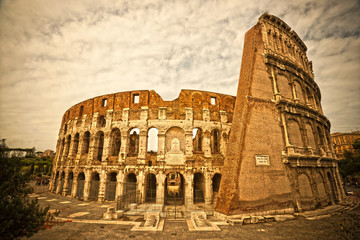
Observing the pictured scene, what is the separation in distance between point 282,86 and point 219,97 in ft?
19.4

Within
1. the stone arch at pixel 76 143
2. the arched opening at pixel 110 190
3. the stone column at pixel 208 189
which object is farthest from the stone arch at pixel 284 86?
the stone arch at pixel 76 143

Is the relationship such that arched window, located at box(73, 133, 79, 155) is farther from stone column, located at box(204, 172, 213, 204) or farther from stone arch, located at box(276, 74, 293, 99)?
stone arch, located at box(276, 74, 293, 99)

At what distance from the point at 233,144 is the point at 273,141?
11.2 feet

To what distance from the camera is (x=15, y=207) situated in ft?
16.0

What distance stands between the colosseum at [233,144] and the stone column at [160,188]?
85 millimetres

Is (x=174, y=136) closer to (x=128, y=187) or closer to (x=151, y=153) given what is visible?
(x=151, y=153)

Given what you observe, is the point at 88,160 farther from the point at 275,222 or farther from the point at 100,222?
the point at 275,222

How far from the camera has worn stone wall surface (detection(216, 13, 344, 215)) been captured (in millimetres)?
10641

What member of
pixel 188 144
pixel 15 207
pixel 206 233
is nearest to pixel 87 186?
pixel 188 144

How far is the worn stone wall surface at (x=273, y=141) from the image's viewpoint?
10.6 metres

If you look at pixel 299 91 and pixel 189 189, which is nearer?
pixel 189 189

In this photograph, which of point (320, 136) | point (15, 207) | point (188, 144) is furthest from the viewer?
point (320, 136)

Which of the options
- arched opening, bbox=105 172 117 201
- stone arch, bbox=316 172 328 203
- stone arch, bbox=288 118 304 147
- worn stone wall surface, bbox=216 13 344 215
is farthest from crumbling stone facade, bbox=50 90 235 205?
stone arch, bbox=316 172 328 203

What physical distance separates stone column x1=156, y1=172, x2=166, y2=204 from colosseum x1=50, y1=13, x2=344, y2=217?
0.28 feet
